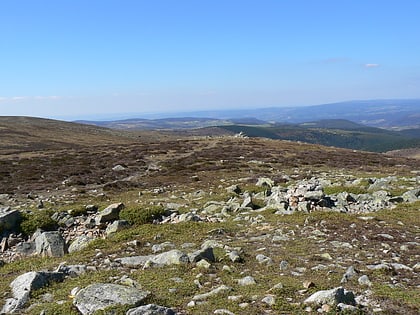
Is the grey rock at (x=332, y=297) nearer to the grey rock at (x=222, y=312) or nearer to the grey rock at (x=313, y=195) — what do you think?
the grey rock at (x=222, y=312)

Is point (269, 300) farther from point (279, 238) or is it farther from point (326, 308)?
point (279, 238)

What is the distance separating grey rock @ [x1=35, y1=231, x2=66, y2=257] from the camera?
13180 mm

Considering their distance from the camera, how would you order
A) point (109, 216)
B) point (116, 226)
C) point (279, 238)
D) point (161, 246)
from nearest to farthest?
1. point (161, 246)
2. point (279, 238)
3. point (116, 226)
4. point (109, 216)

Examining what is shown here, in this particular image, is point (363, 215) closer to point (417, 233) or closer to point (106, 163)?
point (417, 233)

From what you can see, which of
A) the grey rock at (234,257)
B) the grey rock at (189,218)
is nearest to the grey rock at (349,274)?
the grey rock at (234,257)

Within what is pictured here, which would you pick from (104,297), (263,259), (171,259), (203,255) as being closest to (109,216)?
(171,259)

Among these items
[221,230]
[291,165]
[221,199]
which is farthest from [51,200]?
[291,165]

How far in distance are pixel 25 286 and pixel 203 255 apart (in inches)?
171

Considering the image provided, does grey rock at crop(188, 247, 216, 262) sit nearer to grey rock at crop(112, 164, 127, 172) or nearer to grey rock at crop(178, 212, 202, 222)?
grey rock at crop(178, 212, 202, 222)

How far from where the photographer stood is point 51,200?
25906mm

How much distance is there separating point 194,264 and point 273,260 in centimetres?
224

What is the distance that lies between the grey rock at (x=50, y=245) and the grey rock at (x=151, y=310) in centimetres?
711

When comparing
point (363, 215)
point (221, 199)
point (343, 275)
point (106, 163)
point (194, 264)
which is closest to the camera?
point (343, 275)

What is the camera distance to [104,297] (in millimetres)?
7707
